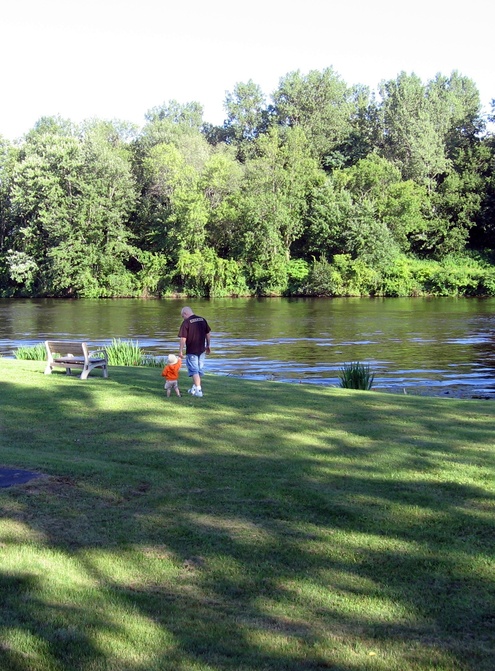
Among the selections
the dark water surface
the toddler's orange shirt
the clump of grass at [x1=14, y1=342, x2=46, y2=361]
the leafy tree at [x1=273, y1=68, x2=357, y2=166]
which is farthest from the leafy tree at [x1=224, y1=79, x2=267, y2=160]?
the toddler's orange shirt

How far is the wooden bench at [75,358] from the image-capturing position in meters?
16.4

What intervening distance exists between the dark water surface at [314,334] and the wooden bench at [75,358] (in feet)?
24.8

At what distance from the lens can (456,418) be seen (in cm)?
1171

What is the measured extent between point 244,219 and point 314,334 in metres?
37.7

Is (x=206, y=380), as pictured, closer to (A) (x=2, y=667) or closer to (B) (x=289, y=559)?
(B) (x=289, y=559)

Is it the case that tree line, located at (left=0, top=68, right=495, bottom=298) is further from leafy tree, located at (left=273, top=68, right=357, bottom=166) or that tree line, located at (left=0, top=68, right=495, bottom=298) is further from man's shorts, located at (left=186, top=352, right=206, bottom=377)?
man's shorts, located at (left=186, top=352, right=206, bottom=377)

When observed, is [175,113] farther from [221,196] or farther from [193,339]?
[193,339]

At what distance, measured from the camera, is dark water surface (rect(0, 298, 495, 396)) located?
24.9m

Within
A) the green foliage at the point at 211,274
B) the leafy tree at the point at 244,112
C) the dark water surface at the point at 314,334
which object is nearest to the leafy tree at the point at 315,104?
the leafy tree at the point at 244,112

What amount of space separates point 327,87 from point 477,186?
32.7 meters

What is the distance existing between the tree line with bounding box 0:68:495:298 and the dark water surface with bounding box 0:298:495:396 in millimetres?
8208

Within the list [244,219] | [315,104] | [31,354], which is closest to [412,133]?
[244,219]

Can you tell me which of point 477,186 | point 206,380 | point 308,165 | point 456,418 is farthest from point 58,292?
point 456,418

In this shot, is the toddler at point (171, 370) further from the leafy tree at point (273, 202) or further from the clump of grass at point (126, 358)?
the leafy tree at point (273, 202)
